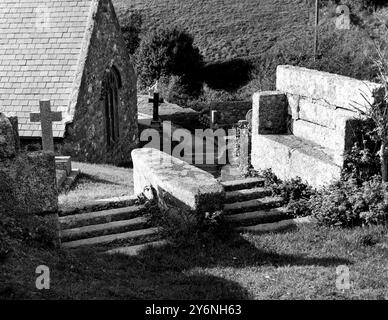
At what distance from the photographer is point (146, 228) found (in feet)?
28.2

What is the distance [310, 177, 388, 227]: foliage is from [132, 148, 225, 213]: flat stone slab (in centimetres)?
151

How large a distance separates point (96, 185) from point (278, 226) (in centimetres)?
528

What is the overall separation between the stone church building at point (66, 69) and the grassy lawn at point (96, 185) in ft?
4.86

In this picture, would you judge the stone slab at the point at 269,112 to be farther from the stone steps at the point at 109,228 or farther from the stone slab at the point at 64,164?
the stone slab at the point at 64,164

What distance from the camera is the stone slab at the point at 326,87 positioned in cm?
897

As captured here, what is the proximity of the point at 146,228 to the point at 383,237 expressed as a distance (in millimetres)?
3396

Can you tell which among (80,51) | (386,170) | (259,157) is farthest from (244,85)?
(386,170)

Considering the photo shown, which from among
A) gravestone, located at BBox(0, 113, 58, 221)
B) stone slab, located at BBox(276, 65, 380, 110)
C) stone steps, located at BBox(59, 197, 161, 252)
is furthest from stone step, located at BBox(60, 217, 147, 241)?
stone slab, located at BBox(276, 65, 380, 110)

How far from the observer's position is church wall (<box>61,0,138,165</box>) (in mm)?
15906

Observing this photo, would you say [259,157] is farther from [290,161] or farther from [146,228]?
[146,228]

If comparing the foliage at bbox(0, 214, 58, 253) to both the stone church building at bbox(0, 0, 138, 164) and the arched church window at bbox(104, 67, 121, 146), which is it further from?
the arched church window at bbox(104, 67, 121, 146)

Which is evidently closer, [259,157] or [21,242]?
[21,242]

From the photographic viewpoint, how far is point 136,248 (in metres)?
7.61
